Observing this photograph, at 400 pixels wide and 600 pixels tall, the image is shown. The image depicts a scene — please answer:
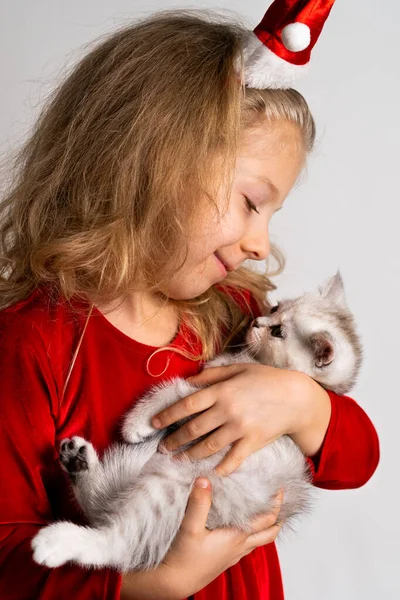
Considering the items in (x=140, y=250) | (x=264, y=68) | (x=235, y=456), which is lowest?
(x=235, y=456)

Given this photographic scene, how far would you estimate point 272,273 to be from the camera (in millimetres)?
1870

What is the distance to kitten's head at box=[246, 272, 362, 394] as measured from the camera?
156 cm

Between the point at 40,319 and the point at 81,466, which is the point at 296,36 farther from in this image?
the point at 81,466

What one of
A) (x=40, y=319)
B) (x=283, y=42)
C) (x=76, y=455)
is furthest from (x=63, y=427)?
(x=283, y=42)

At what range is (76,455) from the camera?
52.8 inches

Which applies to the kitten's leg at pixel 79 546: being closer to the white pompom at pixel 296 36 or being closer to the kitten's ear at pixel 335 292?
the kitten's ear at pixel 335 292

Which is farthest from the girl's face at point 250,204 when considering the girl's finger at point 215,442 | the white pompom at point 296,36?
the girl's finger at point 215,442

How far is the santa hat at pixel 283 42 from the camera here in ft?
4.25

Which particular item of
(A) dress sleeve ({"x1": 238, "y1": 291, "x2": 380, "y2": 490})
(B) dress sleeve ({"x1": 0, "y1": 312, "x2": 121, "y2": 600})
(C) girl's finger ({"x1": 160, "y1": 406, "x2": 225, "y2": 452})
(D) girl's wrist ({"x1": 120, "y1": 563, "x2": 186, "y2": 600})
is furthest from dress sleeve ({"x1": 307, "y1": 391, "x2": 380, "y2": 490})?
(B) dress sleeve ({"x1": 0, "y1": 312, "x2": 121, "y2": 600})

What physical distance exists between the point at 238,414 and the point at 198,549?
221mm

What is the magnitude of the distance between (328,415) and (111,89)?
2.22ft

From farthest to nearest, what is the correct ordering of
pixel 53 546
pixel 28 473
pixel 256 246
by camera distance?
pixel 256 246 → pixel 28 473 → pixel 53 546

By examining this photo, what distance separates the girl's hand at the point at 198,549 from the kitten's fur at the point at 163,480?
0.02 meters

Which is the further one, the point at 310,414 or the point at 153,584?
the point at 310,414
